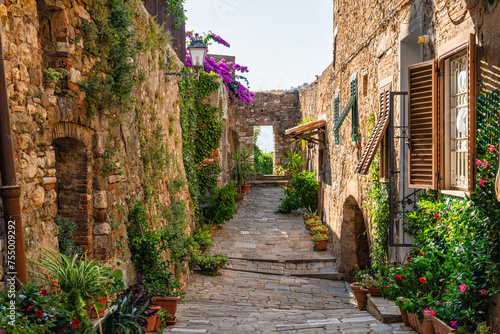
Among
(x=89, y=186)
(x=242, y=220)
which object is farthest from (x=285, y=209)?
(x=89, y=186)

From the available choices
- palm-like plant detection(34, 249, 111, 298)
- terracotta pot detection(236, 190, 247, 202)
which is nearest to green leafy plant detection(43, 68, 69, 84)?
palm-like plant detection(34, 249, 111, 298)

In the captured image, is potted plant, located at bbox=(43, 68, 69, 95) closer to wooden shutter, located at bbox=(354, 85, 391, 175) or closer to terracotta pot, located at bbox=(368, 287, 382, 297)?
wooden shutter, located at bbox=(354, 85, 391, 175)

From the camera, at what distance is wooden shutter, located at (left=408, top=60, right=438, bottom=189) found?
4582 millimetres

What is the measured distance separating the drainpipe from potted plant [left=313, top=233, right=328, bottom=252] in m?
8.70

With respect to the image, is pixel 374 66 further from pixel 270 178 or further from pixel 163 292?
pixel 270 178

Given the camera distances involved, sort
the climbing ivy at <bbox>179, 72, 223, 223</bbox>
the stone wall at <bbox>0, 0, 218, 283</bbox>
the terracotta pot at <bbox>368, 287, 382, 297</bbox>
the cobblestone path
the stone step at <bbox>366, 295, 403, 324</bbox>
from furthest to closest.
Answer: the climbing ivy at <bbox>179, 72, 223, 223</bbox> < the terracotta pot at <bbox>368, 287, 382, 297</bbox> < the cobblestone path < the stone step at <bbox>366, 295, 403, 324</bbox> < the stone wall at <bbox>0, 0, 218, 283</bbox>

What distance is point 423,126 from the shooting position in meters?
4.91

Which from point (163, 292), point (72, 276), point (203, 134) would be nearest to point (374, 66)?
point (163, 292)

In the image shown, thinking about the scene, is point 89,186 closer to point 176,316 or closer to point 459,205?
point 176,316

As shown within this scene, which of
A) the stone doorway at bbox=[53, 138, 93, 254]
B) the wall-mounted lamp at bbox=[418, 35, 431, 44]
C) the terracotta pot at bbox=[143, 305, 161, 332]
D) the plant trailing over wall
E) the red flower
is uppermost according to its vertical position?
the plant trailing over wall

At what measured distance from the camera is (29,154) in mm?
3801

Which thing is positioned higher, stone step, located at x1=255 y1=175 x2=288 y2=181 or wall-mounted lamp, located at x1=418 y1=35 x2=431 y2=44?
wall-mounted lamp, located at x1=418 y1=35 x2=431 y2=44

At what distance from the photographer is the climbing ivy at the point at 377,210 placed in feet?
21.1

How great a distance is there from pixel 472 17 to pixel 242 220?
11149 millimetres
